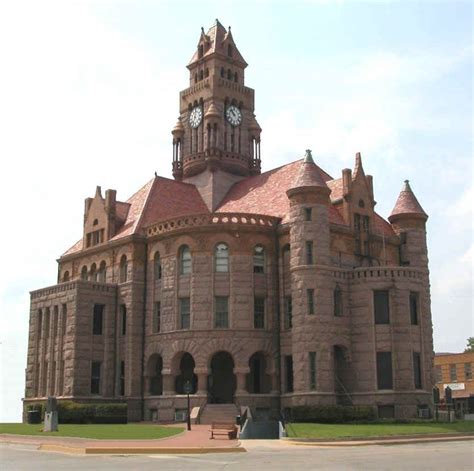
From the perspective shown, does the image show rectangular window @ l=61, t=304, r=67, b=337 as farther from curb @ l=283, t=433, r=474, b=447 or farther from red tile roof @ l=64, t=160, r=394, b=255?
curb @ l=283, t=433, r=474, b=447

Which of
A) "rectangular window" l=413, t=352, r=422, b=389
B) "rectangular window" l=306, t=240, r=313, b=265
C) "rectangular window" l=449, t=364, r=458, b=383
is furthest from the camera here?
"rectangular window" l=449, t=364, r=458, b=383

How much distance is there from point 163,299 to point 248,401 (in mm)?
10294

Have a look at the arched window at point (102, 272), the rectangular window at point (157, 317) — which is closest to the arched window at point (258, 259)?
the rectangular window at point (157, 317)

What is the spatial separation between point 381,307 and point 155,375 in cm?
1830

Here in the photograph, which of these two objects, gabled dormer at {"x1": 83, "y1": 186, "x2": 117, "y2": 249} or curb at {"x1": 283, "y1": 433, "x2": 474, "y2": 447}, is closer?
curb at {"x1": 283, "y1": 433, "x2": 474, "y2": 447}

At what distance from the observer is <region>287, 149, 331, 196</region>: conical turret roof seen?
52.4 m

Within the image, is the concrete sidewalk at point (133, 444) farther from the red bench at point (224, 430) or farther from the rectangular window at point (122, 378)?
the rectangular window at point (122, 378)

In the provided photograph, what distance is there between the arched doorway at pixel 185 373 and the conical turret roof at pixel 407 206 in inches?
804

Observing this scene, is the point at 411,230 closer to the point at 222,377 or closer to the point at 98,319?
the point at 222,377

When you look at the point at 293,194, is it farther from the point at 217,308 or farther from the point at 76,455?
the point at 76,455

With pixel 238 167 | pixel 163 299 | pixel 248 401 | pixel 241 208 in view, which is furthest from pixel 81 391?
pixel 238 167

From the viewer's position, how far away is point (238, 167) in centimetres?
7006

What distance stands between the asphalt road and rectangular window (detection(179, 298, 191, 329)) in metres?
24.2

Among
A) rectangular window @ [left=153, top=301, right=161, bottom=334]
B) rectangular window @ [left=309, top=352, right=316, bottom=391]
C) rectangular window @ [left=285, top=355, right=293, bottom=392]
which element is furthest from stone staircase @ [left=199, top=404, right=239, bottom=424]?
rectangular window @ [left=153, top=301, right=161, bottom=334]
